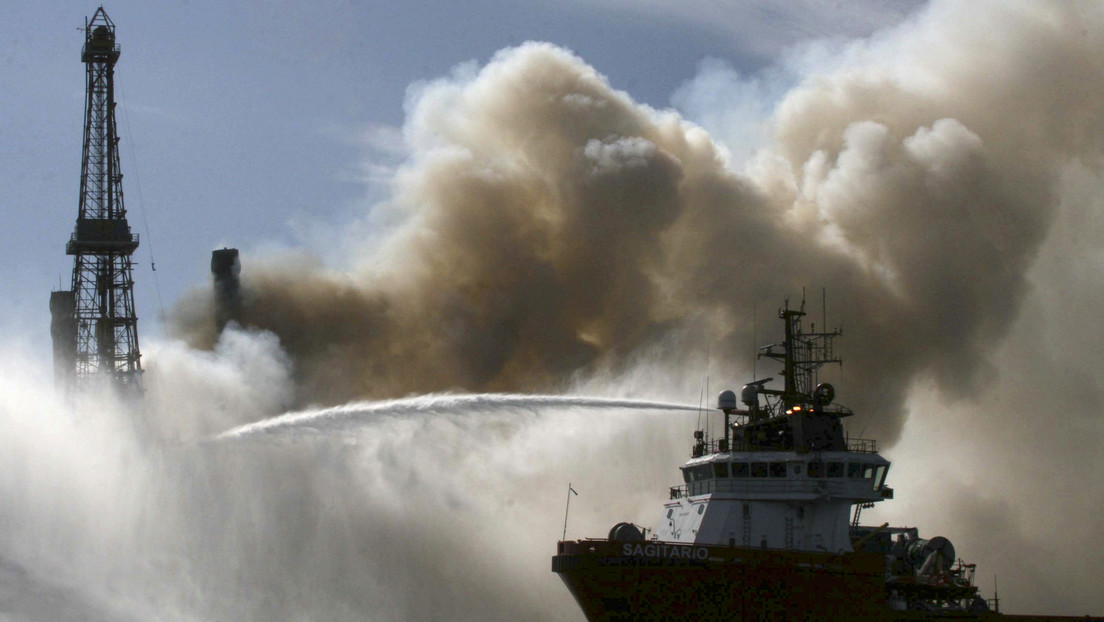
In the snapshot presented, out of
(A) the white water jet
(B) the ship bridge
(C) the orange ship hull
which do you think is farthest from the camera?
(A) the white water jet

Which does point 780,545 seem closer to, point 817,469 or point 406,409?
point 817,469

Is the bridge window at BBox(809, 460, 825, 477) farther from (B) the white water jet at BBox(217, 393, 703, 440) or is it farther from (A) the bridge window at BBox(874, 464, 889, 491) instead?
(B) the white water jet at BBox(217, 393, 703, 440)

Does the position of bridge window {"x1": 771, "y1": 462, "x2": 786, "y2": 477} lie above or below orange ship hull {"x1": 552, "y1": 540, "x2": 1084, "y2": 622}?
above

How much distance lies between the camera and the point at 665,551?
52.3 m

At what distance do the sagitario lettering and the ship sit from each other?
0.12 ft

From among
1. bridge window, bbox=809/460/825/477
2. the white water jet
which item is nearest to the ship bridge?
bridge window, bbox=809/460/825/477

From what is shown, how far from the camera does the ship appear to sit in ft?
170

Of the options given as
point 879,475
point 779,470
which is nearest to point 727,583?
point 779,470

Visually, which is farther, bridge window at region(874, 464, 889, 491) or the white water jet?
the white water jet

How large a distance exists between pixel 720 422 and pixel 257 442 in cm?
2275

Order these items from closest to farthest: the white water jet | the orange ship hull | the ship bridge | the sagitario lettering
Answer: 1. the orange ship hull
2. the sagitario lettering
3. the ship bridge
4. the white water jet

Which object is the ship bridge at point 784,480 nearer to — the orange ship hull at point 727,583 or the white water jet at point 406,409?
the orange ship hull at point 727,583

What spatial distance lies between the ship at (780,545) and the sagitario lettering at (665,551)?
1.4 inches

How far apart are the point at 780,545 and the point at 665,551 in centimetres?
535
